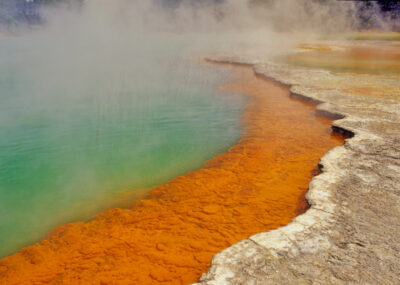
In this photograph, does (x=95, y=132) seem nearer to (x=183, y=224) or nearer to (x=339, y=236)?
(x=183, y=224)

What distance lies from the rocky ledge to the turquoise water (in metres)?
1.48

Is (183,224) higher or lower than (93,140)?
lower

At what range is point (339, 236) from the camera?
1905 mm

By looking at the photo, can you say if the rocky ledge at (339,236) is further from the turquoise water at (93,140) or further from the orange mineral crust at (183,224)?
the turquoise water at (93,140)

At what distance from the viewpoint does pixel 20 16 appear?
100 feet

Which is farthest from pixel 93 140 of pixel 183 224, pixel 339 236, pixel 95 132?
pixel 339 236

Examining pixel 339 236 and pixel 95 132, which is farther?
pixel 95 132

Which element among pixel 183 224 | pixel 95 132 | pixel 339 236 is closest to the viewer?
pixel 339 236

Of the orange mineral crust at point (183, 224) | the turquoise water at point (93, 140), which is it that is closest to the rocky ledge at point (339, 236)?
the orange mineral crust at point (183, 224)

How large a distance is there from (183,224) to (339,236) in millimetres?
1113

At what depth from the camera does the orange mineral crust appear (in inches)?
80.0

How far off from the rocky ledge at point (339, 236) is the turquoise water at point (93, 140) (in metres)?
1.48

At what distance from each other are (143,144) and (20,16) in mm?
33297

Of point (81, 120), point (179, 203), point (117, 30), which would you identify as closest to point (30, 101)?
point (81, 120)
